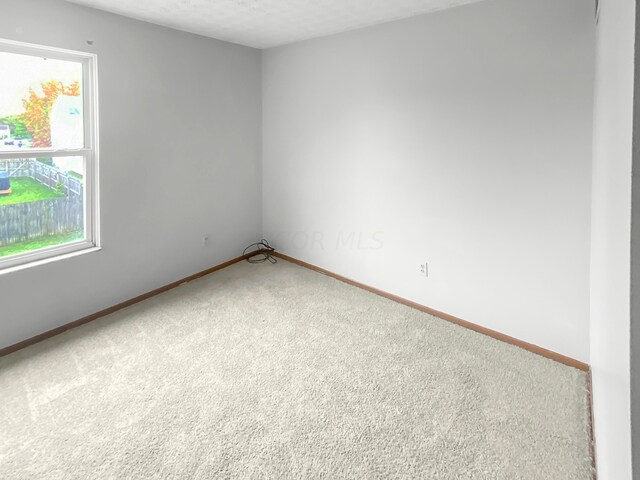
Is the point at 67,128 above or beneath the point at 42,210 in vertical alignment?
above

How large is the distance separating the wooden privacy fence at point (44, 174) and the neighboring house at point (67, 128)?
0.19ft

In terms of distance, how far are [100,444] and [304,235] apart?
2.80 meters

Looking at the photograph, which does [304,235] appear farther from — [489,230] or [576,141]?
[576,141]

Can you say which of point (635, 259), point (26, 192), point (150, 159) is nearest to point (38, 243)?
point (26, 192)

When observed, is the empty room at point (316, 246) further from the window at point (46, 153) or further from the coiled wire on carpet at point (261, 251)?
the coiled wire on carpet at point (261, 251)

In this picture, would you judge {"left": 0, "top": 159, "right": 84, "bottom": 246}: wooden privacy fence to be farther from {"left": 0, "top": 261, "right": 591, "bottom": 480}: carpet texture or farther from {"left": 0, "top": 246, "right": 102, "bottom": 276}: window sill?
{"left": 0, "top": 261, "right": 591, "bottom": 480}: carpet texture

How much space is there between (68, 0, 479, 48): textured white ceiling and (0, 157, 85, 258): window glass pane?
3.92 ft

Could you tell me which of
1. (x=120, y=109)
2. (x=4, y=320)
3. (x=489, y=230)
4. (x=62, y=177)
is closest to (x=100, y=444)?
(x=4, y=320)

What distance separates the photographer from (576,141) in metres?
2.50

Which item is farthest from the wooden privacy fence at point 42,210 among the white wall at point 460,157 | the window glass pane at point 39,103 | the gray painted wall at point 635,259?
the gray painted wall at point 635,259

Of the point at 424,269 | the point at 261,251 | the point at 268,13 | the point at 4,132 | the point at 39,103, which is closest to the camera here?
the point at 4,132

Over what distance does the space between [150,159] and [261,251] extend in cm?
172

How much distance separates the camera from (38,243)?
9.70 feet

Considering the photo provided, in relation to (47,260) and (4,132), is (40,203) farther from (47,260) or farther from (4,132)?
(4,132)
